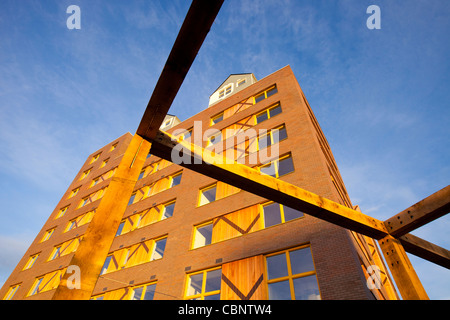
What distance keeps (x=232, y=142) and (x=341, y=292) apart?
11317 mm

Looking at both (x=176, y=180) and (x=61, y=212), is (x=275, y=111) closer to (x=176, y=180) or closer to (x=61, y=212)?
(x=176, y=180)

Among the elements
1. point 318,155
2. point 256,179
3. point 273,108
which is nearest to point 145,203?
point 273,108

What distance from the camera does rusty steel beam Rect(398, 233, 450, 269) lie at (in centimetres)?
464

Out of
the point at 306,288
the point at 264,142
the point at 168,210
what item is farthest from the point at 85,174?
Answer: the point at 306,288

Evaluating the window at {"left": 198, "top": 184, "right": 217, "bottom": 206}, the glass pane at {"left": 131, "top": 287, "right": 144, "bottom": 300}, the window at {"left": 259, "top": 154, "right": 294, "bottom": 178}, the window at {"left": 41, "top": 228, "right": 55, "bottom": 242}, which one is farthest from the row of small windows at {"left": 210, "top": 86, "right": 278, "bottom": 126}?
the window at {"left": 41, "top": 228, "right": 55, "bottom": 242}

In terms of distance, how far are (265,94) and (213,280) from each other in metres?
13.3

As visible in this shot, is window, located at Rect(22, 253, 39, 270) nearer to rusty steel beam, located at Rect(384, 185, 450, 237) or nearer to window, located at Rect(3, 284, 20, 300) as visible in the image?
window, located at Rect(3, 284, 20, 300)

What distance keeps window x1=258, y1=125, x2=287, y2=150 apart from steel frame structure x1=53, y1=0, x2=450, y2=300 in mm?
10401

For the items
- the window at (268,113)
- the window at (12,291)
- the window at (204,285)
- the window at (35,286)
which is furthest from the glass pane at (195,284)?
the window at (12,291)

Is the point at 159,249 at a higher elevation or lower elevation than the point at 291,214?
higher

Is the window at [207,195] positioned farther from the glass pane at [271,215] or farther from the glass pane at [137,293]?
the glass pane at [137,293]

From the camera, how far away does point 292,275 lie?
9.19m

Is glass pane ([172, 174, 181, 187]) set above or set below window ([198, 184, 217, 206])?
above
